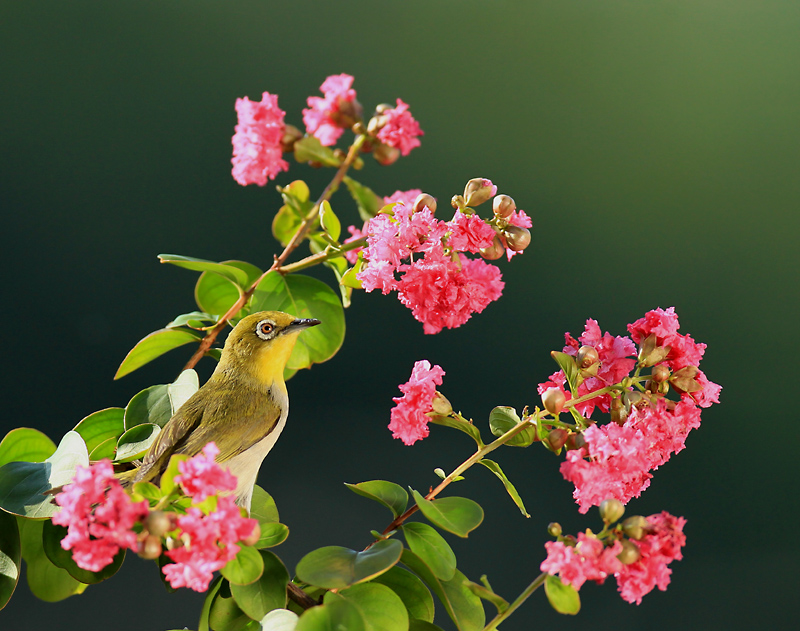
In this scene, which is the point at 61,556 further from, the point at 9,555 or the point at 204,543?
the point at 204,543

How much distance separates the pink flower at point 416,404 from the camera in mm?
487

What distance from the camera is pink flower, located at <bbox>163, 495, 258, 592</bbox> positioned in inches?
12.5

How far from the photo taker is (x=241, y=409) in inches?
20.1

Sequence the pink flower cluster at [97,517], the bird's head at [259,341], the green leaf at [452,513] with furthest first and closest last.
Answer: the bird's head at [259,341] → the green leaf at [452,513] → the pink flower cluster at [97,517]

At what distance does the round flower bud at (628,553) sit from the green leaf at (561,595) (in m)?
0.04

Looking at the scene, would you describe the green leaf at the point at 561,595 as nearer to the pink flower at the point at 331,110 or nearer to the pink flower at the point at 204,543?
the pink flower at the point at 204,543

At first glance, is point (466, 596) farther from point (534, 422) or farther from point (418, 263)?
point (418, 263)

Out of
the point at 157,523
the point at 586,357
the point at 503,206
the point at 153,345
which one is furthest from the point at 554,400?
the point at 153,345

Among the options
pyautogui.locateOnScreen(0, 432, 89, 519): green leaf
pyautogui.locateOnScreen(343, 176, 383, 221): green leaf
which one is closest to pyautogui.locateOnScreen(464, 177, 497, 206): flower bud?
pyautogui.locateOnScreen(343, 176, 383, 221): green leaf

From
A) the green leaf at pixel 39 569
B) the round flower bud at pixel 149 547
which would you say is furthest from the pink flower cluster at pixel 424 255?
the green leaf at pixel 39 569

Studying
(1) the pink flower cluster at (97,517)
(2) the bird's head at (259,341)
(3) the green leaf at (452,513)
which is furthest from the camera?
(2) the bird's head at (259,341)

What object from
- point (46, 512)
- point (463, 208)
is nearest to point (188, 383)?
point (46, 512)

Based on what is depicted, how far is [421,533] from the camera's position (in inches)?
18.9

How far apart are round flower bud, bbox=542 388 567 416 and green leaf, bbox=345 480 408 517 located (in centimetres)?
15
